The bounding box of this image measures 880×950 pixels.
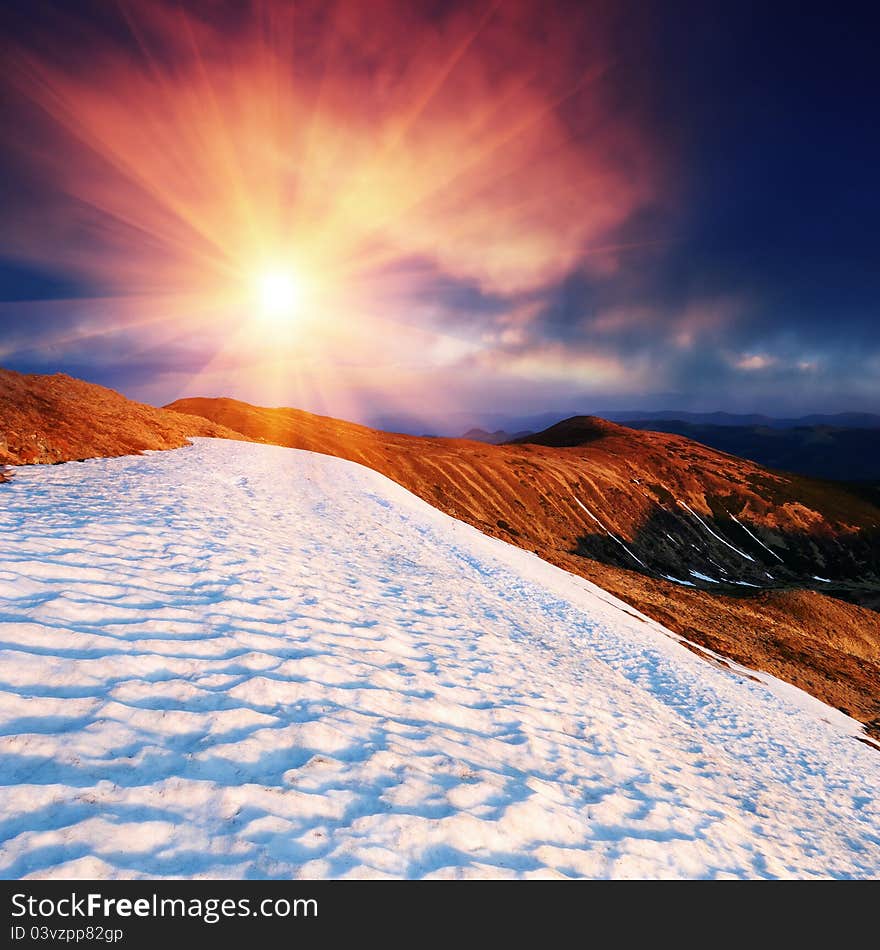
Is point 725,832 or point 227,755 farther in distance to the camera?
point 725,832

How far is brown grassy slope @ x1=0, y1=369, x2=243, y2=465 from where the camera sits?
676 inches

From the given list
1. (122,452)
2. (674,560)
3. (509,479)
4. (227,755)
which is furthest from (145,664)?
(674,560)

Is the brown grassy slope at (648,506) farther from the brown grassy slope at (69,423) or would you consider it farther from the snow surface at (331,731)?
the brown grassy slope at (69,423)

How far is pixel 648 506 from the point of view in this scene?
96.8 m

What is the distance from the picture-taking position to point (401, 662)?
Result: 8383 mm

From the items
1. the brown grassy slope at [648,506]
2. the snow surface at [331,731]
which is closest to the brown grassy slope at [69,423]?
the snow surface at [331,731]

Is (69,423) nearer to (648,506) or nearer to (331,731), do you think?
(331,731)

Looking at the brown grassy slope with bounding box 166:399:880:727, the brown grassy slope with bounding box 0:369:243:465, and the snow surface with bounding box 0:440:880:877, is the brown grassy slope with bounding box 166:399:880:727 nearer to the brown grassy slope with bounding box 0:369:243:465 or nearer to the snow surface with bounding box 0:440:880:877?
the snow surface with bounding box 0:440:880:877

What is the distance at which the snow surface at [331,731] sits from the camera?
388 cm

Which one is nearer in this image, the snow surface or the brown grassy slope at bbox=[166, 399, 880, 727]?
the snow surface

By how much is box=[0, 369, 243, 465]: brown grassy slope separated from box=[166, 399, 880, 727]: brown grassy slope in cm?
2410

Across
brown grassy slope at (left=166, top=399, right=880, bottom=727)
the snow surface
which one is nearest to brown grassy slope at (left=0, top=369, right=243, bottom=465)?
the snow surface
